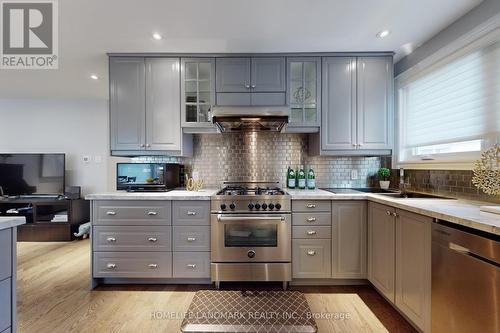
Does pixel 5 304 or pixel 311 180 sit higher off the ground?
pixel 311 180

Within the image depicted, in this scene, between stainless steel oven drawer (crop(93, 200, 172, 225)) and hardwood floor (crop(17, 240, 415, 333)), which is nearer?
hardwood floor (crop(17, 240, 415, 333))

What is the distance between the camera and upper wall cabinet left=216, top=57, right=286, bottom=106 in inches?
104

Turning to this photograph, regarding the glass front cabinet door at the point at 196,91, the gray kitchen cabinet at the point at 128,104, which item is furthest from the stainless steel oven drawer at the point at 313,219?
the gray kitchen cabinet at the point at 128,104

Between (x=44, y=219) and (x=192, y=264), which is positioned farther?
(x=44, y=219)

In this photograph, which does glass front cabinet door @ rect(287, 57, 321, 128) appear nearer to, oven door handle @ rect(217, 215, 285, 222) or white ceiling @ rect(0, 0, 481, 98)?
white ceiling @ rect(0, 0, 481, 98)

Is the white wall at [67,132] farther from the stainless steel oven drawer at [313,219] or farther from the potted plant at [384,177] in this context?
the potted plant at [384,177]

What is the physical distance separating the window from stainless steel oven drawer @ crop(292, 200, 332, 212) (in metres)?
1.03

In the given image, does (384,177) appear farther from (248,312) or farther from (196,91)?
(196,91)

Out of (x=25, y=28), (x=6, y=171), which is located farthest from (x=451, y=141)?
(x=6, y=171)

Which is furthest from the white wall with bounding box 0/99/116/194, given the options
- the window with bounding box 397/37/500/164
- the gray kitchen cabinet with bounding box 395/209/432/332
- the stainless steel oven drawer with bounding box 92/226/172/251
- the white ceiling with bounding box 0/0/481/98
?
the window with bounding box 397/37/500/164

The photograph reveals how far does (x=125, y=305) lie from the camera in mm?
2121

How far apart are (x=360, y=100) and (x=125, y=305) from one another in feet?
9.94

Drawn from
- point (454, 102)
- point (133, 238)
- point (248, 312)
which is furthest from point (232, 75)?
point (248, 312)

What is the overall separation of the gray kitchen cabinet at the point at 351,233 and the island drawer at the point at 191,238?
125 centimetres
